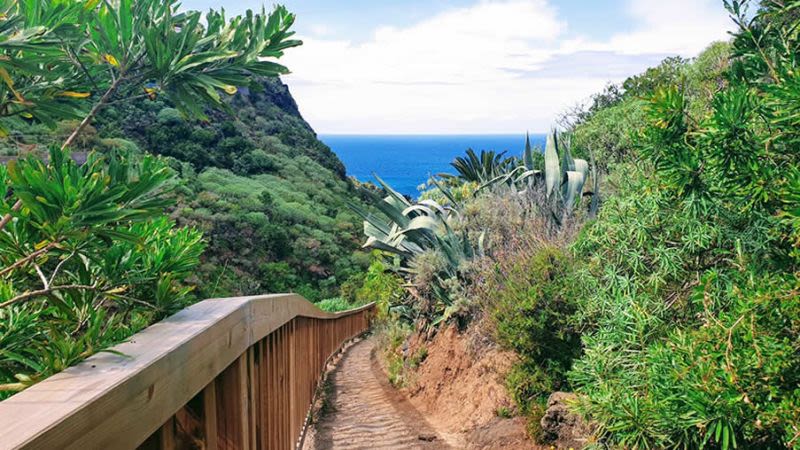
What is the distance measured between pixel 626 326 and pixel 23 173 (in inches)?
131

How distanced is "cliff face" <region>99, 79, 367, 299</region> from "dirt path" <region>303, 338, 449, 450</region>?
14.1 meters

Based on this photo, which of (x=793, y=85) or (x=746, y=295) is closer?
(x=793, y=85)

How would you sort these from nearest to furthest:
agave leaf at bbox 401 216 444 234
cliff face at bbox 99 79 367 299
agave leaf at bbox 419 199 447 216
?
agave leaf at bbox 401 216 444 234, agave leaf at bbox 419 199 447 216, cliff face at bbox 99 79 367 299

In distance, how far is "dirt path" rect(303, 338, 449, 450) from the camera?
6105 millimetres

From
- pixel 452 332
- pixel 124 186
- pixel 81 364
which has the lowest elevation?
pixel 452 332

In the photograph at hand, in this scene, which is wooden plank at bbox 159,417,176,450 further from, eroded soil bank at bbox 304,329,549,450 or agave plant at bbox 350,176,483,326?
agave plant at bbox 350,176,483,326

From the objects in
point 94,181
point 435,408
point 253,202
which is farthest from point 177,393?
point 253,202

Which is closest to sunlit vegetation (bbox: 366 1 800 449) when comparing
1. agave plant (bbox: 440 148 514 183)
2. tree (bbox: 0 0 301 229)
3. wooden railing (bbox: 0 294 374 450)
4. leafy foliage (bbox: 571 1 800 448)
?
leafy foliage (bbox: 571 1 800 448)

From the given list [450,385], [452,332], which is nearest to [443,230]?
[452,332]

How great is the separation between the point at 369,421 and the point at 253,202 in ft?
97.5

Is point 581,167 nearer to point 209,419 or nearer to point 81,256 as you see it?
point 81,256

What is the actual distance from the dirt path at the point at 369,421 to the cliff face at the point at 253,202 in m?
14.1

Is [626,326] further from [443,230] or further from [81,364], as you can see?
[443,230]

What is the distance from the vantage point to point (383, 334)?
13469mm
